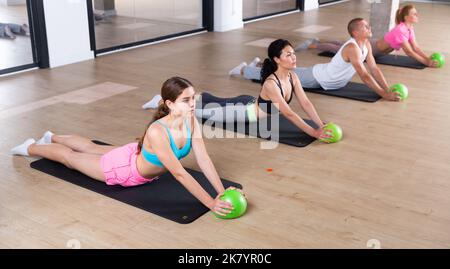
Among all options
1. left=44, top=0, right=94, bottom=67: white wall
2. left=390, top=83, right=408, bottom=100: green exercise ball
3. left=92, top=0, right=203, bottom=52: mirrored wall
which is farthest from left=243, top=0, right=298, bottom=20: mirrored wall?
left=390, top=83, right=408, bottom=100: green exercise ball

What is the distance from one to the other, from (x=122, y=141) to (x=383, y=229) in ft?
5.95

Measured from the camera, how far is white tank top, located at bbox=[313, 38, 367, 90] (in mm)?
4383

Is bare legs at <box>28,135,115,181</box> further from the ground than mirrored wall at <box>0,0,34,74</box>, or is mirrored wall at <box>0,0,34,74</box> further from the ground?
mirrored wall at <box>0,0,34,74</box>

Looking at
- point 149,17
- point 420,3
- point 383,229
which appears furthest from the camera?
point 420,3

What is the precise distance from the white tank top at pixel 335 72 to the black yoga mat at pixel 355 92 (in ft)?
0.20

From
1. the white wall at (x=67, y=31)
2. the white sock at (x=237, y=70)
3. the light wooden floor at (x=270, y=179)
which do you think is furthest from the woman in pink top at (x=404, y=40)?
the white wall at (x=67, y=31)

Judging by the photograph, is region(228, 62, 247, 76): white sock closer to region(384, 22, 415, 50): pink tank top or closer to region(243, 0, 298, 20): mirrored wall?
region(384, 22, 415, 50): pink tank top

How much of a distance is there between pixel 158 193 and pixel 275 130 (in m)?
1.22

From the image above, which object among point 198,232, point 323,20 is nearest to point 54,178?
point 198,232

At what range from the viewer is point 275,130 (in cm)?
364

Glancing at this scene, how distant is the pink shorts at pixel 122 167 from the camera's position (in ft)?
8.67

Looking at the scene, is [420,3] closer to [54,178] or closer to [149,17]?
[149,17]

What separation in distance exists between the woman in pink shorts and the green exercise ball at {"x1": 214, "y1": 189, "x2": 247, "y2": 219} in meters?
0.02

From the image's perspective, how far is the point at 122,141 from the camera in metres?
3.46
